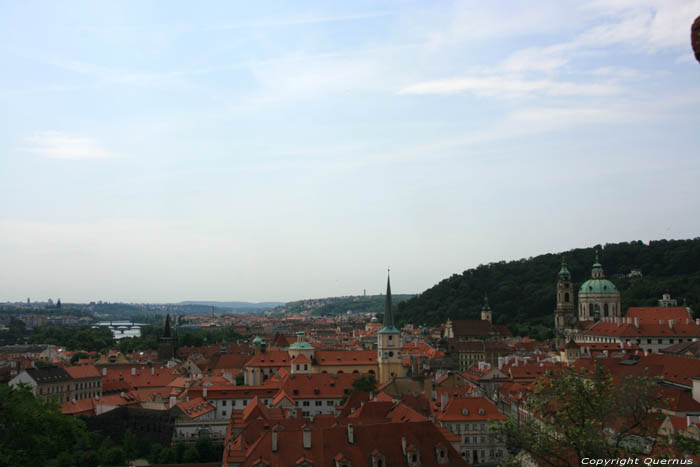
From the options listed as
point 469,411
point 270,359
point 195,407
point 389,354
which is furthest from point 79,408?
point 469,411

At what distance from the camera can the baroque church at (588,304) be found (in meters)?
131

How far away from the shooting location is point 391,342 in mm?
84625

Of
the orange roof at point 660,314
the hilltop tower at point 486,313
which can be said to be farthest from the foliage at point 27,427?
the hilltop tower at point 486,313

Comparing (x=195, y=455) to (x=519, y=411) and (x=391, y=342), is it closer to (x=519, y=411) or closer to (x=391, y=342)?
(x=519, y=411)

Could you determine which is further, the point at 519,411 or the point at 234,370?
the point at 234,370

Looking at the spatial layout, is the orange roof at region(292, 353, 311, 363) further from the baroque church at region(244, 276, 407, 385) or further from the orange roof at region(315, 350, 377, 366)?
the orange roof at region(315, 350, 377, 366)

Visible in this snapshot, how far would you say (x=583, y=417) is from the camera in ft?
69.0

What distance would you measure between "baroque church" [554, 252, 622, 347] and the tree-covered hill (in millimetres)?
8272

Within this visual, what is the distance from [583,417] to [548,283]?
15943 cm

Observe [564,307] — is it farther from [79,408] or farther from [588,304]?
[79,408]

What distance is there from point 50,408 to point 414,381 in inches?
1559

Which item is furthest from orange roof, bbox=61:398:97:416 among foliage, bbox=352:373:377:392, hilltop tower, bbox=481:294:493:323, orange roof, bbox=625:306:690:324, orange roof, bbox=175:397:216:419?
hilltop tower, bbox=481:294:493:323

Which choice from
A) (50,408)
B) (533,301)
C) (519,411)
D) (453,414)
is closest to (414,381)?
(519,411)

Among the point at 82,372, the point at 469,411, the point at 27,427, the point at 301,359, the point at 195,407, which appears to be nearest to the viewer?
the point at 27,427
